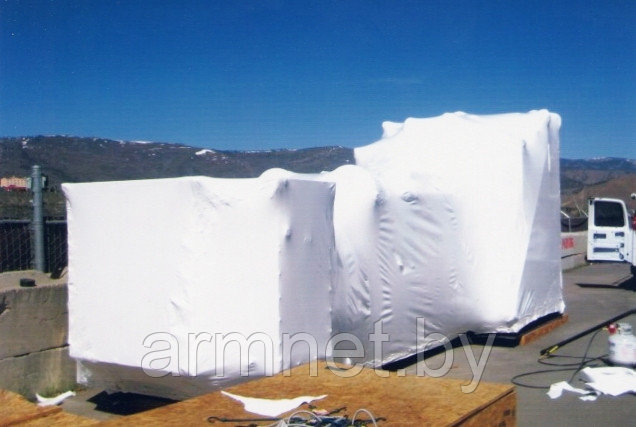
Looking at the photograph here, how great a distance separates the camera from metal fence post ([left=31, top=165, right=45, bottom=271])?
7328mm

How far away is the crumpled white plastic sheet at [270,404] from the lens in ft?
14.1

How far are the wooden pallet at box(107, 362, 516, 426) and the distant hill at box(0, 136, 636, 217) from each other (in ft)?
15.2

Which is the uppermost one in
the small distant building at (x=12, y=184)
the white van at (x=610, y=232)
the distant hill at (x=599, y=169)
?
the distant hill at (x=599, y=169)

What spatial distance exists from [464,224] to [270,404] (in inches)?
235

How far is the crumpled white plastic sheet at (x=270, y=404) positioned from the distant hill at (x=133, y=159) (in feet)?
16.0

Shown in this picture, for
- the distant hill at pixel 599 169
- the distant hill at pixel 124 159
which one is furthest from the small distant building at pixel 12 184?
the distant hill at pixel 599 169

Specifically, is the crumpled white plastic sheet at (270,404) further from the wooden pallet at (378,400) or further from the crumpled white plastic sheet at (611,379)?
the crumpled white plastic sheet at (611,379)

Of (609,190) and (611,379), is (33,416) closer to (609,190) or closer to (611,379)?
(611,379)

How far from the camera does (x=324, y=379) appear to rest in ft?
17.1

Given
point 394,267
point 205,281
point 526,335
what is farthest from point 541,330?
point 205,281

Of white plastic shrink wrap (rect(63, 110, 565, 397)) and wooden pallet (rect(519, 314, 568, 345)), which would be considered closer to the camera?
white plastic shrink wrap (rect(63, 110, 565, 397))

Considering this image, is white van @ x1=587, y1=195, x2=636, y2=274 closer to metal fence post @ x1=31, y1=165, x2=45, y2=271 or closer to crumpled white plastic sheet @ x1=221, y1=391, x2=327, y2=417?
metal fence post @ x1=31, y1=165, x2=45, y2=271

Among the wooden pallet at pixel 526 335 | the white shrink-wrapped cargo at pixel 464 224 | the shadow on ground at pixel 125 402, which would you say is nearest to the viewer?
the shadow on ground at pixel 125 402

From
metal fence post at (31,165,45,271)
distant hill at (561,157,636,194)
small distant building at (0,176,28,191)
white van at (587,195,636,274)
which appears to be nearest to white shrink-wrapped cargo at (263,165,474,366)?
metal fence post at (31,165,45,271)
